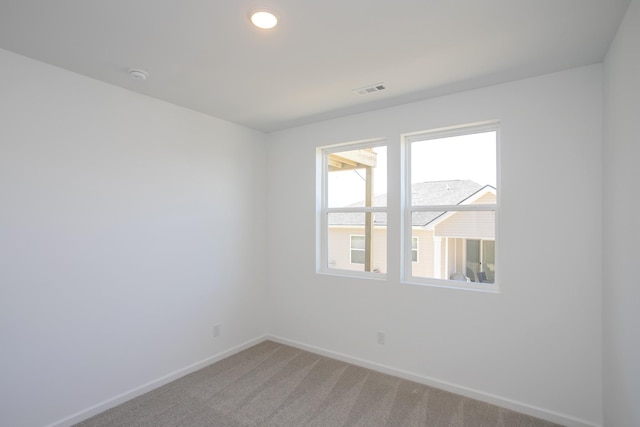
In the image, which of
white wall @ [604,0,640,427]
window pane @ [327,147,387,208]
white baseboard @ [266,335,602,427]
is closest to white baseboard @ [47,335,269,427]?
white baseboard @ [266,335,602,427]

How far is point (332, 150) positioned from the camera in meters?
3.87

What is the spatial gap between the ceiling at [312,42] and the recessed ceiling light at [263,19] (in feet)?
0.14

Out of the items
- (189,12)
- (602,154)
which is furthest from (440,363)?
(189,12)

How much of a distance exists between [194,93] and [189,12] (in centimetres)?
122

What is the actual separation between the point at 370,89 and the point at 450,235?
1.54 meters

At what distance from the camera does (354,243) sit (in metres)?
3.71

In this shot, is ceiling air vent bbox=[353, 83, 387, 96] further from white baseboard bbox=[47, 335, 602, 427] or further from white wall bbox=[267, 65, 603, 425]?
white baseboard bbox=[47, 335, 602, 427]

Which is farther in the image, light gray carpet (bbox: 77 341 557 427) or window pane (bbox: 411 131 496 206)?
window pane (bbox: 411 131 496 206)

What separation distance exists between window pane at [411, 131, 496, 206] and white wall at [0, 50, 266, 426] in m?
2.14

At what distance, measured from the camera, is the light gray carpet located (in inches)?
98.0

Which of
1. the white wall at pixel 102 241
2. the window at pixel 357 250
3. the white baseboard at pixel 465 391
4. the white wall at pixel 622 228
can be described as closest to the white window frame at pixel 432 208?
the window at pixel 357 250

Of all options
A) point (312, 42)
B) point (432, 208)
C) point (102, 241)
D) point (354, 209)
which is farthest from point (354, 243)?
point (102, 241)

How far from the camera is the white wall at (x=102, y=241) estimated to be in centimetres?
223

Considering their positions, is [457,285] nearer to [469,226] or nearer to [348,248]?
[469,226]
